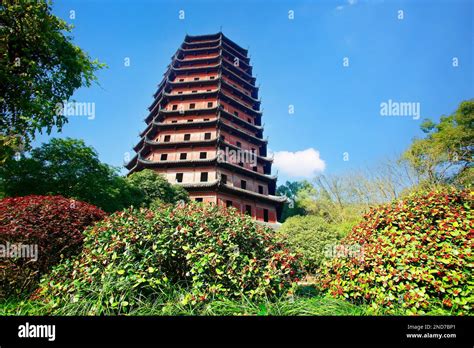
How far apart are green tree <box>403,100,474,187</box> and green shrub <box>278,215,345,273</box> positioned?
517 inches

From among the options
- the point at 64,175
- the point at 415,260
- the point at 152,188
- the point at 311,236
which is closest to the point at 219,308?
the point at 415,260

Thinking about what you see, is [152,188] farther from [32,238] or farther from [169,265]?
[169,265]

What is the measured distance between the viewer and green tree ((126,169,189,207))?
15.2 metres

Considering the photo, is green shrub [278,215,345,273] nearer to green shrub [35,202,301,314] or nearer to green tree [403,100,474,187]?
green shrub [35,202,301,314]

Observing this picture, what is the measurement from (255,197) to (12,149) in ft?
57.7

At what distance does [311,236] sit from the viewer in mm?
8797

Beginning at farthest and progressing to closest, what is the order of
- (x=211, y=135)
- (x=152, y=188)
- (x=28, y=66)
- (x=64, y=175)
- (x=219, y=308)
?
(x=211, y=135)
(x=152, y=188)
(x=64, y=175)
(x=28, y=66)
(x=219, y=308)

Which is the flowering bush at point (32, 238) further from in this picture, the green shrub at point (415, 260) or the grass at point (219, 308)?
the green shrub at point (415, 260)

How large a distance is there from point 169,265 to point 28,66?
27.2ft

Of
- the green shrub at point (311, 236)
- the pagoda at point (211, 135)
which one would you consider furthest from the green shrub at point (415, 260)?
the pagoda at point (211, 135)

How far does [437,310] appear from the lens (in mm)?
2645
